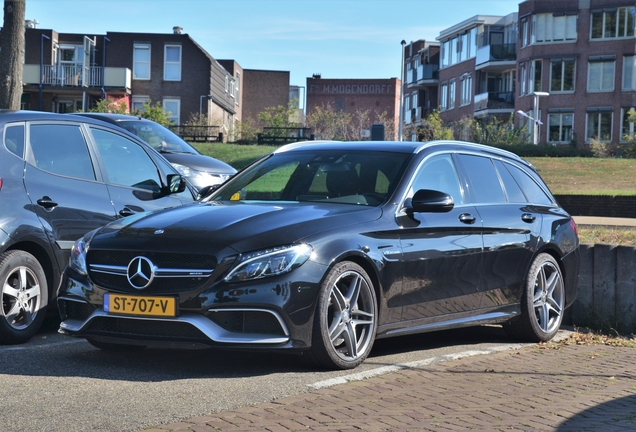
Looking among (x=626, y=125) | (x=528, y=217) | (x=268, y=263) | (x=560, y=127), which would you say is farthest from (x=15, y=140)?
(x=560, y=127)

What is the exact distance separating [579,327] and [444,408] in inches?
184

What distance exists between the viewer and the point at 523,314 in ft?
27.7

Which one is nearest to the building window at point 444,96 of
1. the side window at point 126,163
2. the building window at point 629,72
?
the building window at point 629,72

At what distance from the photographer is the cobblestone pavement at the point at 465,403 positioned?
5062 mm

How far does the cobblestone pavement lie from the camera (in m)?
5.06

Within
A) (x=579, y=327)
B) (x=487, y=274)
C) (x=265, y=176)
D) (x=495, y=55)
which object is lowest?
(x=579, y=327)

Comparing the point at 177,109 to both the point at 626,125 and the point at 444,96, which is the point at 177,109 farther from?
the point at 444,96

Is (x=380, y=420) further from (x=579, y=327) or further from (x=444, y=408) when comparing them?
(x=579, y=327)

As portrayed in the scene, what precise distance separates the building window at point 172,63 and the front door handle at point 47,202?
183 ft

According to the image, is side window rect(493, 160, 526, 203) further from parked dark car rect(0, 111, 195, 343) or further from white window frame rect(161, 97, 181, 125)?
white window frame rect(161, 97, 181, 125)

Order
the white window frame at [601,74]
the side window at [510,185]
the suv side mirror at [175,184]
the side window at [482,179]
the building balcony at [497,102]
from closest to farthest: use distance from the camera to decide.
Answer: the side window at [482,179] < the side window at [510,185] < the suv side mirror at [175,184] < the white window frame at [601,74] < the building balcony at [497,102]

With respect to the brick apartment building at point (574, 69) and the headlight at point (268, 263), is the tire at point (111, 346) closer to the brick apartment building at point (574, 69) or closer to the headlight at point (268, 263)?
the headlight at point (268, 263)

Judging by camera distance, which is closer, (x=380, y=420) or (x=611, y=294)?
(x=380, y=420)

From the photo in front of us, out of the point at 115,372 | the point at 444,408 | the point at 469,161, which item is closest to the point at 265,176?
the point at 469,161
